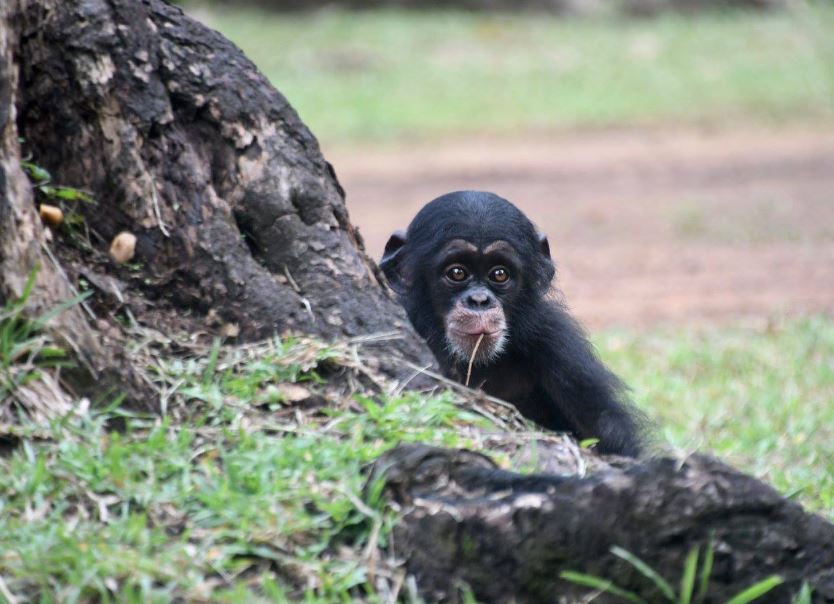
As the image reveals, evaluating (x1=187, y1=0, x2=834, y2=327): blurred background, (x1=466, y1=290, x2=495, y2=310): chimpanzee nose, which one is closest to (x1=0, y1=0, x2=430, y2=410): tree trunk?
(x1=466, y1=290, x2=495, y2=310): chimpanzee nose

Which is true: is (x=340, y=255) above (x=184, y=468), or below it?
above

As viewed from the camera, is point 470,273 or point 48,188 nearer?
point 48,188

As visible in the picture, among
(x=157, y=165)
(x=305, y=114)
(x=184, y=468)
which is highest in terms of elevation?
(x=157, y=165)

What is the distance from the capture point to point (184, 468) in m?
2.93

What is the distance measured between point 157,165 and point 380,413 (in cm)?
107

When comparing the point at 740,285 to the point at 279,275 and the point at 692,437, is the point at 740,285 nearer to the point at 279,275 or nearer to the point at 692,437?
the point at 692,437

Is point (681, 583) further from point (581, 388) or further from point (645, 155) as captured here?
point (645, 155)

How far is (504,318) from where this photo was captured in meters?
5.07

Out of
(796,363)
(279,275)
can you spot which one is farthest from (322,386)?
(796,363)

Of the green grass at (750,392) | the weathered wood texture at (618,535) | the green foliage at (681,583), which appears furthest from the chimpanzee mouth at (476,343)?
the green foliage at (681,583)

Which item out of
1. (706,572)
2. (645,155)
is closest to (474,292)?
(706,572)

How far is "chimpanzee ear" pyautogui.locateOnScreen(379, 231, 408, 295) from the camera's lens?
547 cm

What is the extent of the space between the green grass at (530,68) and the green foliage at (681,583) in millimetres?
13931

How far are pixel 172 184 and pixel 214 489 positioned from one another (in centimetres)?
116
